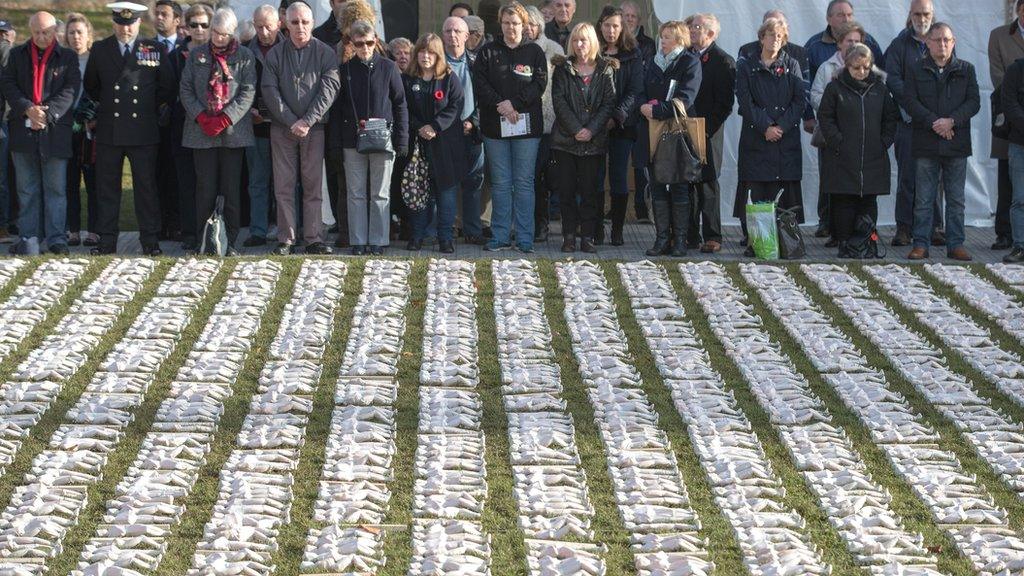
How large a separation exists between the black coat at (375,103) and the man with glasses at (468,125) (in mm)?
572

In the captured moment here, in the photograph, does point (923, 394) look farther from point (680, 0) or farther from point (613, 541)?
point (680, 0)

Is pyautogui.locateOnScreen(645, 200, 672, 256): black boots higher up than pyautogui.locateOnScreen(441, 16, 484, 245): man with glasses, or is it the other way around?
pyautogui.locateOnScreen(441, 16, 484, 245): man with glasses

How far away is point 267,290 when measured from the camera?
10.4 metres

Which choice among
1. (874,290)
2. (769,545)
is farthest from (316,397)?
(874,290)

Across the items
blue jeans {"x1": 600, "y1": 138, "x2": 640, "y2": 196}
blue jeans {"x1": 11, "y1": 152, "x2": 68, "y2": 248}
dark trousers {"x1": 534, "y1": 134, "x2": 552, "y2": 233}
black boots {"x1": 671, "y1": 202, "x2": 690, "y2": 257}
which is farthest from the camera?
dark trousers {"x1": 534, "y1": 134, "x2": 552, "y2": 233}

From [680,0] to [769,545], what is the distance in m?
8.86

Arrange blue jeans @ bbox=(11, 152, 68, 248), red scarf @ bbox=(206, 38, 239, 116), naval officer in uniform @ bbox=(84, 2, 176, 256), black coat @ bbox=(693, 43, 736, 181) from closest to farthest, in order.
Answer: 1. red scarf @ bbox=(206, 38, 239, 116)
2. naval officer in uniform @ bbox=(84, 2, 176, 256)
3. blue jeans @ bbox=(11, 152, 68, 248)
4. black coat @ bbox=(693, 43, 736, 181)

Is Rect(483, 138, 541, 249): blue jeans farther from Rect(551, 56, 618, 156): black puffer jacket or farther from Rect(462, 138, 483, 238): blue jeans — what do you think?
Rect(551, 56, 618, 156): black puffer jacket

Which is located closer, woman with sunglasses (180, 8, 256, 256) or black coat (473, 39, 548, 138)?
woman with sunglasses (180, 8, 256, 256)

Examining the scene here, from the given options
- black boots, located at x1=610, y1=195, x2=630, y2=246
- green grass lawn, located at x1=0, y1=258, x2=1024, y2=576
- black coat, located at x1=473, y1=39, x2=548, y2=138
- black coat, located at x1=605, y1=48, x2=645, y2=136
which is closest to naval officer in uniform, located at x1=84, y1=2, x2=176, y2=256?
green grass lawn, located at x1=0, y1=258, x2=1024, y2=576

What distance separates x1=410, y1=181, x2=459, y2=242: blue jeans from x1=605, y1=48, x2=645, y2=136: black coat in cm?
136

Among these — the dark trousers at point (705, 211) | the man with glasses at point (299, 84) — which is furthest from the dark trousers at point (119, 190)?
the dark trousers at point (705, 211)

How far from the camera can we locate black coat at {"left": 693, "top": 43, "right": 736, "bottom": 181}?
12.4 metres

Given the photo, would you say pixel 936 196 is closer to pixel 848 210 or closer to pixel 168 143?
pixel 848 210
